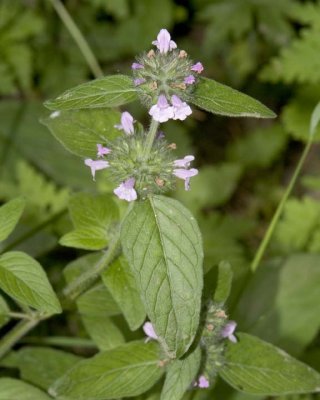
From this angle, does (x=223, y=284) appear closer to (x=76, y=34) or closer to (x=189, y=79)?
(x=189, y=79)

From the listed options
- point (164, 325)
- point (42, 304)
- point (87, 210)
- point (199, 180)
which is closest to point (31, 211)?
point (199, 180)

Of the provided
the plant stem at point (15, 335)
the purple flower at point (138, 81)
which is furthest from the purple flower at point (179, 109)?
the plant stem at point (15, 335)

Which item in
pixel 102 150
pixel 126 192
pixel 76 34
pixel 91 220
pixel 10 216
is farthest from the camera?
pixel 76 34

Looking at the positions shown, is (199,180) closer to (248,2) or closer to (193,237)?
(248,2)

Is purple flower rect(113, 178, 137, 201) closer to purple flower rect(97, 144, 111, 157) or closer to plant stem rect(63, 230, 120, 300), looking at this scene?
purple flower rect(97, 144, 111, 157)

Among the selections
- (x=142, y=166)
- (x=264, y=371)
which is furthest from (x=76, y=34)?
(x=264, y=371)

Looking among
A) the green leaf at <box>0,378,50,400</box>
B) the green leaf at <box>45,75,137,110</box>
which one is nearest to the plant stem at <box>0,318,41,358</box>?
the green leaf at <box>0,378,50,400</box>
